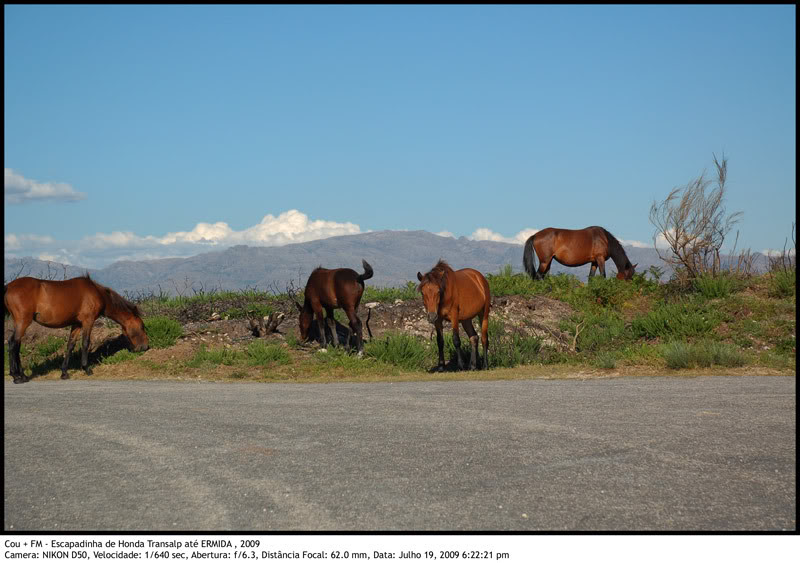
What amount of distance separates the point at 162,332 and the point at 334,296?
429 centimetres

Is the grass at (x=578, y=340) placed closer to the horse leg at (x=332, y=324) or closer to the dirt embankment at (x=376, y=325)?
the dirt embankment at (x=376, y=325)

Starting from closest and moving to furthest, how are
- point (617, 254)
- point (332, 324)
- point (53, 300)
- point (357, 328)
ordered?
point (53, 300)
point (357, 328)
point (332, 324)
point (617, 254)

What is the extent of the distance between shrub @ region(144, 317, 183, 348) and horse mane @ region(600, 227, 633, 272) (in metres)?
13.5

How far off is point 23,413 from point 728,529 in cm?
872

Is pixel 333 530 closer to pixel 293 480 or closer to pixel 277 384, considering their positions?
pixel 293 480

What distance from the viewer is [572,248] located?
24844mm

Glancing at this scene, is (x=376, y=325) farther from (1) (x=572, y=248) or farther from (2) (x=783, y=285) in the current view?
(2) (x=783, y=285)

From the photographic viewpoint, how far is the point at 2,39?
27.8 feet

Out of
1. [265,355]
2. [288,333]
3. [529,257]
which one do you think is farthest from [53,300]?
[529,257]

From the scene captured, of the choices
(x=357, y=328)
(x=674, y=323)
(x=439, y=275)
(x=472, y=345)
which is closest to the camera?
(x=439, y=275)

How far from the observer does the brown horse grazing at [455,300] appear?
46.5 feet

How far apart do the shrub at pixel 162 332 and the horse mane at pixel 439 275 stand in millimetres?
7074

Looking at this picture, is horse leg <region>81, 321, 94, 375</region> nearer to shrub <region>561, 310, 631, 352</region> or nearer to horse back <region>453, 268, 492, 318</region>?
horse back <region>453, 268, 492, 318</region>

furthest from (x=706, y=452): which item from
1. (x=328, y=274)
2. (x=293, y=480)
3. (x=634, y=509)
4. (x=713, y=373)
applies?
(x=328, y=274)
